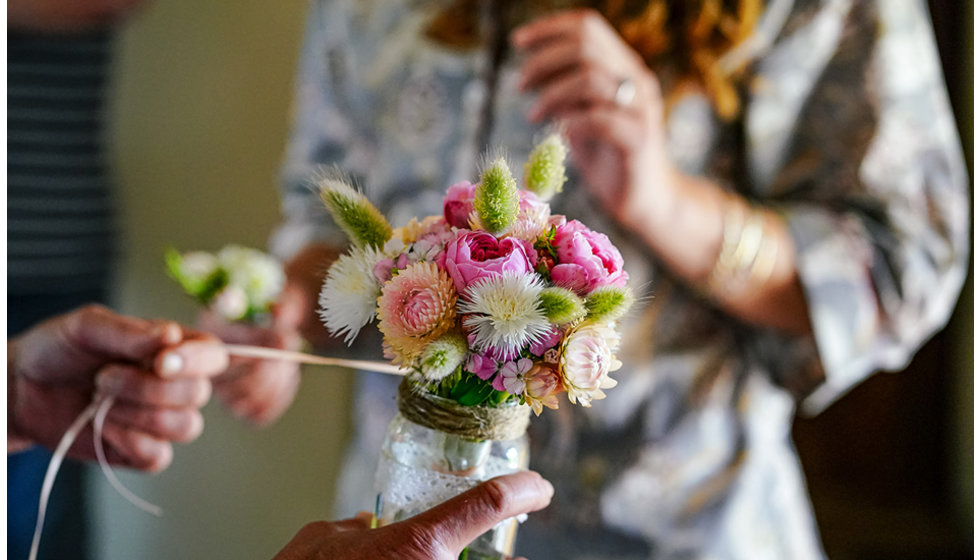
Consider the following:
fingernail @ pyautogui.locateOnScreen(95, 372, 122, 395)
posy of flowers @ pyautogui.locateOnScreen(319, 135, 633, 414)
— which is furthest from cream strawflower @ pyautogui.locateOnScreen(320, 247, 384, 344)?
fingernail @ pyautogui.locateOnScreen(95, 372, 122, 395)

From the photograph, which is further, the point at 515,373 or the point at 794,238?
the point at 794,238

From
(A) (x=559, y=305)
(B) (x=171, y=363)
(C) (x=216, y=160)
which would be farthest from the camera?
(C) (x=216, y=160)

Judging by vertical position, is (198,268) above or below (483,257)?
below

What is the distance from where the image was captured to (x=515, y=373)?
1.03ft

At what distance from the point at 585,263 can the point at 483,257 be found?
4 cm

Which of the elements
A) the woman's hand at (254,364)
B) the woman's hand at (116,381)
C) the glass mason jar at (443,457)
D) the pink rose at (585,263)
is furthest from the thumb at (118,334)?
the pink rose at (585,263)

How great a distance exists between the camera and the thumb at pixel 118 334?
20.3 inches

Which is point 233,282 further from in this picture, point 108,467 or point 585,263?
point 585,263

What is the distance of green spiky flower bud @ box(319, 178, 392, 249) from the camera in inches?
13.8

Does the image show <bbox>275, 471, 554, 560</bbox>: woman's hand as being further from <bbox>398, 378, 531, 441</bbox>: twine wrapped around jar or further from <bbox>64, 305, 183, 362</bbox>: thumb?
<bbox>64, 305, 183, 362</bbox>: thumb

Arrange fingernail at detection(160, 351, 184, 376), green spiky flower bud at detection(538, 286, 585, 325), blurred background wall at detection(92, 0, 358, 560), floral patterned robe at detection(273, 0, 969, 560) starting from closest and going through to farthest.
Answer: green spiky flower bud at detection(538, 286, 585, 325), fingernail at detection(160, 351, 184, 376), floral patterned robe at detection(273, 0, 969, 560), blurred background wall at detection(92, 0, 358, 560)

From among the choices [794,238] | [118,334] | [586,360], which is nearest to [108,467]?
[118,334]

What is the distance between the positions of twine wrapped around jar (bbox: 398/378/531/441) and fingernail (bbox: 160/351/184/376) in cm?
23

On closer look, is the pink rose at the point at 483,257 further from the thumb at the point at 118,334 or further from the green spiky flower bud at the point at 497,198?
the thumb at the point at 118,334
